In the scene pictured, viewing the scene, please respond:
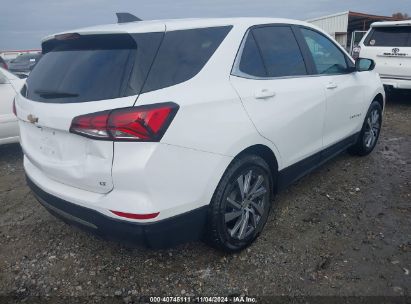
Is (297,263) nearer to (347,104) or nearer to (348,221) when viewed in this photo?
(348,221)

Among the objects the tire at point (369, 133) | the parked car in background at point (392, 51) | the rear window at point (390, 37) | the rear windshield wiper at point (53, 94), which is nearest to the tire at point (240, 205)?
the rear windshield wiper at point (53, 94)

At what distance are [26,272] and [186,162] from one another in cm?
162

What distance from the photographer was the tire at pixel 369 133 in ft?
15.5

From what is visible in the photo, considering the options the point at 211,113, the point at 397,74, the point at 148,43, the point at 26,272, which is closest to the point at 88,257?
the point at 26,272

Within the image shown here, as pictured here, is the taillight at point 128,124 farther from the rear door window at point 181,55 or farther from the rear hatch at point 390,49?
the rear hatch at point 390,49

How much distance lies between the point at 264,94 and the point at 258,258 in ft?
4.16

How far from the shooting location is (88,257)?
290 centimetres

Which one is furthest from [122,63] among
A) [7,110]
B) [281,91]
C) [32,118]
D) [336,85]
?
[7,110]

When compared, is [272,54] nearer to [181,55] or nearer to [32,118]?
[181,55]

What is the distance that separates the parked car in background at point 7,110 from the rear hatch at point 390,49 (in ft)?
22.6

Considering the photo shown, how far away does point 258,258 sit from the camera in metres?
2.83

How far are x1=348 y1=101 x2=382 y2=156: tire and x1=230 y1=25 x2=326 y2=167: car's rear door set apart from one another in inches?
55.8

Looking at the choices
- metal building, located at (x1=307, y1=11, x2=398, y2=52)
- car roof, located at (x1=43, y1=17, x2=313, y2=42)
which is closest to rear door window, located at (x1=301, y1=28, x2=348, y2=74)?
car roof, located at (x1=43, y1=17, x2=313, y2=42)

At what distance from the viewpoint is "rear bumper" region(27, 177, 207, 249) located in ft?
7.13
